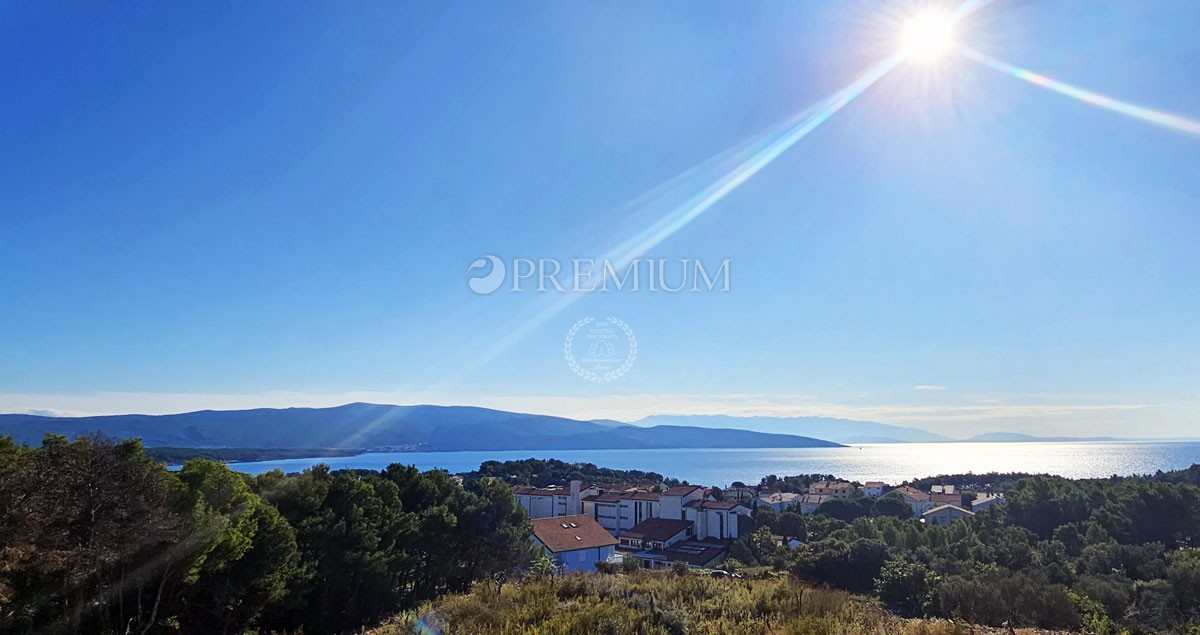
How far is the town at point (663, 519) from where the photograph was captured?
3100cm

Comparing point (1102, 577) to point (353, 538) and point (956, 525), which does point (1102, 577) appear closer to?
point (956, 525)

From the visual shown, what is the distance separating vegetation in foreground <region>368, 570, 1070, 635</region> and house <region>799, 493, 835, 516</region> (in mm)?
47229

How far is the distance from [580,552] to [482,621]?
25763 millimetres

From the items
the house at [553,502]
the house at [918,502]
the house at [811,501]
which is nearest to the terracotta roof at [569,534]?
the house at [553,502]

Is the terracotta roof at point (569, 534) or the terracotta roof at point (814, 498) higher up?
the terracotta roof at point (569, 534)

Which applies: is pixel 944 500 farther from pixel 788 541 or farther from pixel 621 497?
pixel 621 497

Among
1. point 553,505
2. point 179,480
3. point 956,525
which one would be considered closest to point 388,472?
point 179,480

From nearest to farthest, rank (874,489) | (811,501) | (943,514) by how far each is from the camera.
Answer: (943,514) < (811,501) < (874,489)

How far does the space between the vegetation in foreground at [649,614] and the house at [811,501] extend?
47229mm

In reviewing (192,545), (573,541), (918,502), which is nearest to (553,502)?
(573,541)

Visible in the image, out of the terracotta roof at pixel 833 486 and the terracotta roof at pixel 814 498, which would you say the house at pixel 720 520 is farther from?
the terracotta roof at pixel 833 486

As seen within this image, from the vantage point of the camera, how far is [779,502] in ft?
173

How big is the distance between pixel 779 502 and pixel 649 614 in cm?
5043

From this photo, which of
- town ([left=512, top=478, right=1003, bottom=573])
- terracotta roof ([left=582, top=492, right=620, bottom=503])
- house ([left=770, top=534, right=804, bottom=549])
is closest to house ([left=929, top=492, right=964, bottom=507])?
town ([left=512, top=478, right=1003, bottom=573])
